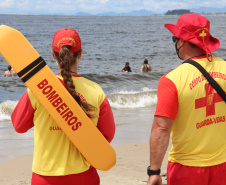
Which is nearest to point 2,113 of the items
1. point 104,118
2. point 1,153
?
point 1,153

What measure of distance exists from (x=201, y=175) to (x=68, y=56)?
113cm

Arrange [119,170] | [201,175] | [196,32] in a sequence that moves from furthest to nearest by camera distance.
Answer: [119,170]
[196,32]
[201,175]

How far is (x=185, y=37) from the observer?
9.46 ft

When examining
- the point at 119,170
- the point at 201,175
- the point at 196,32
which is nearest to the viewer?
the point at 201,175

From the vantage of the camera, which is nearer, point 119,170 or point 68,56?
point 68,56

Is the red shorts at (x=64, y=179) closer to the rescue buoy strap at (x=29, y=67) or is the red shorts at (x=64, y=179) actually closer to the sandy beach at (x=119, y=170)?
the rescue buoy strap at (x=29, y=67)

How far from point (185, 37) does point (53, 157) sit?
116 cm

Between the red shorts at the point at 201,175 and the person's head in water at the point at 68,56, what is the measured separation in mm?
680

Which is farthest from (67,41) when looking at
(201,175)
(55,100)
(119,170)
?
(119,170)

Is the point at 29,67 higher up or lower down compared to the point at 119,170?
higher up

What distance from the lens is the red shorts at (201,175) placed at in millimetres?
2736

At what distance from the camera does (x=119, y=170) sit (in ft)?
20.3

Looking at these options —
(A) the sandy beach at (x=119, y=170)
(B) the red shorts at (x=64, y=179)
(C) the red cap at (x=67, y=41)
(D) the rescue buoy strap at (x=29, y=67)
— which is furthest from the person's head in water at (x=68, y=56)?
(A) the sandy beach at (x=119, y=170)

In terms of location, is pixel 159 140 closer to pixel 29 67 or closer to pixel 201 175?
pixel 201 175
